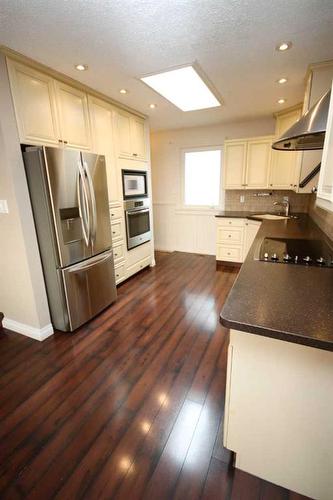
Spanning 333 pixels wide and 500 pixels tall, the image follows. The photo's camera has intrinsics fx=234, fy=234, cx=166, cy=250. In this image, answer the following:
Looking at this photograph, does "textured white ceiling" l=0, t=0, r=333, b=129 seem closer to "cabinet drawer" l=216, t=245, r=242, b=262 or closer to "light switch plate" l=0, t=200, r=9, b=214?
→ "light switch plate" l=0, t=200, r=9, b=214

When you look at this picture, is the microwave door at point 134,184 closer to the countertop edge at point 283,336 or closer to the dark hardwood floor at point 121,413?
the dark hardwood floor at point 121,413

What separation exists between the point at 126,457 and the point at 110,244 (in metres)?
2.01

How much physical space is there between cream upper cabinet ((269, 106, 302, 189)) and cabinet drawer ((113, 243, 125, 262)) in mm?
2587

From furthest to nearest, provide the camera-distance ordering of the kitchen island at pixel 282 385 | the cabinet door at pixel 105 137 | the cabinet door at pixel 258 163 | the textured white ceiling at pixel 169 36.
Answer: the cabinet door at pixel 258 163 < the cabinet door at pixel 105 137 < the textured white ceiling at pixel 169 36 < the kitchen island at pixel 282 385

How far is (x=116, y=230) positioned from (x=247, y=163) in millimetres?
2448

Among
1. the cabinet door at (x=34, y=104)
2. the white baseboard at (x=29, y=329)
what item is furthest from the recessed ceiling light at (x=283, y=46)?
the white baseboard at (x=29, y=329)

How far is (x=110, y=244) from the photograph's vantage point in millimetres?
2828

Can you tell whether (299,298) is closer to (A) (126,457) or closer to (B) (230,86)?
(A) (126,457)

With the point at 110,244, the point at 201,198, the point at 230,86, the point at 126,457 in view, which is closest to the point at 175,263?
the point at 201,198

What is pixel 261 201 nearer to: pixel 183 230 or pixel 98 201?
pixel 183 230

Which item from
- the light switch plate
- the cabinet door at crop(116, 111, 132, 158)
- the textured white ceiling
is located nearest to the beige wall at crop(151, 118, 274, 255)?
the cabinet door at crop(116, 111, 132, 158)

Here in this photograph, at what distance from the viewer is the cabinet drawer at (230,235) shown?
156 inches

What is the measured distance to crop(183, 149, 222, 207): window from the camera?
4.59m

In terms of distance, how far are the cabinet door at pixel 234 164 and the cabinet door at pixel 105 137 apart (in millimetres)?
2010
